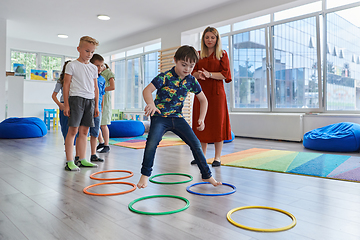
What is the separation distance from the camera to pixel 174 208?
1.54 m

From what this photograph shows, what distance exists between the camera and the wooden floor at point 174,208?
1.23m

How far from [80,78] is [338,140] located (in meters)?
3.35

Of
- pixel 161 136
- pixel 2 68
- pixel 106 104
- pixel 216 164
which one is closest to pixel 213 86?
pixel 216 164

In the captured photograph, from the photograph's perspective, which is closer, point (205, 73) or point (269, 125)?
point (205, 73)

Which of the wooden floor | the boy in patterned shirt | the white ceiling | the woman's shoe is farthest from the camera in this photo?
the white ceiling

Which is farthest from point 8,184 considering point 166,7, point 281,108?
point 281,108

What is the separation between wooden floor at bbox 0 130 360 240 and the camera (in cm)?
123

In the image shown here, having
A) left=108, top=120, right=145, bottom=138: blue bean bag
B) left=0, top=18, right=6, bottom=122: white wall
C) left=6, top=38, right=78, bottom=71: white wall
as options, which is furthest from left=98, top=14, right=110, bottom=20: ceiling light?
left=6, top=38, right=78, bottom=71: white wall

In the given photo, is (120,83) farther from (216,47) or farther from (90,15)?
(216,47)

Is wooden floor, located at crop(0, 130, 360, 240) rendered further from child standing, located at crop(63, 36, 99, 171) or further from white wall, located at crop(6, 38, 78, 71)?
white wall, located at crop(6, 38, 78, 71)

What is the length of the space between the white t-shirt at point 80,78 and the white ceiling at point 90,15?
134 inches

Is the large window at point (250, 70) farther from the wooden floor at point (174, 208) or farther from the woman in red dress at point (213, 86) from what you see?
the wooden floor at point (174, 208)

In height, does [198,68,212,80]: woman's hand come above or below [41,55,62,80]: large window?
below

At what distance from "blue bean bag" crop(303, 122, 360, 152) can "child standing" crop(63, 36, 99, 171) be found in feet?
10.2
